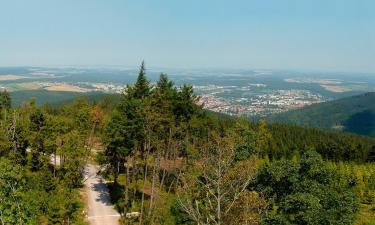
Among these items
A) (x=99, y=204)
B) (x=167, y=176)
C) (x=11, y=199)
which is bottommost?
(x=99, y=204)

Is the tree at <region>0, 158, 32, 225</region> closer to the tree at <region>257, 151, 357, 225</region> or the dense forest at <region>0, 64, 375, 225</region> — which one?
the dense forest at <region>0, 64, 375, 225</region>

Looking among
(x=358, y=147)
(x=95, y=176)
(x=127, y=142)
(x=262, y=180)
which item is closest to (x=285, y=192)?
(x=262, y=180)

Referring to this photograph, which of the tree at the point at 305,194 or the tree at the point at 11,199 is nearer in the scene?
the tree at the point at 305,194

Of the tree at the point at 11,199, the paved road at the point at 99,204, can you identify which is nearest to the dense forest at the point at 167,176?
the tree at the point at 11,199

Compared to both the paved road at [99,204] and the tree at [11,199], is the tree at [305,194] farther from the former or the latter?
the paved road at [99,204]

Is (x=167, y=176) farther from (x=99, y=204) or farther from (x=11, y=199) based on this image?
(x=11, y=199)

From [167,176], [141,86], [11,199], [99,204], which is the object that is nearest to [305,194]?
[141,86]

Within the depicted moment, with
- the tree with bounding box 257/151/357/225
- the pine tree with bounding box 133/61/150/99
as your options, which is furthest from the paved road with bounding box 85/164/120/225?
the tree with bounding box 257/151/357/225

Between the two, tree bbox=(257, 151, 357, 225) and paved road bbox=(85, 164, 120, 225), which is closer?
tree bbox=(257, 151, 357, 225)

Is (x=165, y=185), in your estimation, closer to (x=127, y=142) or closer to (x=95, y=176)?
(x=95, y=176)
